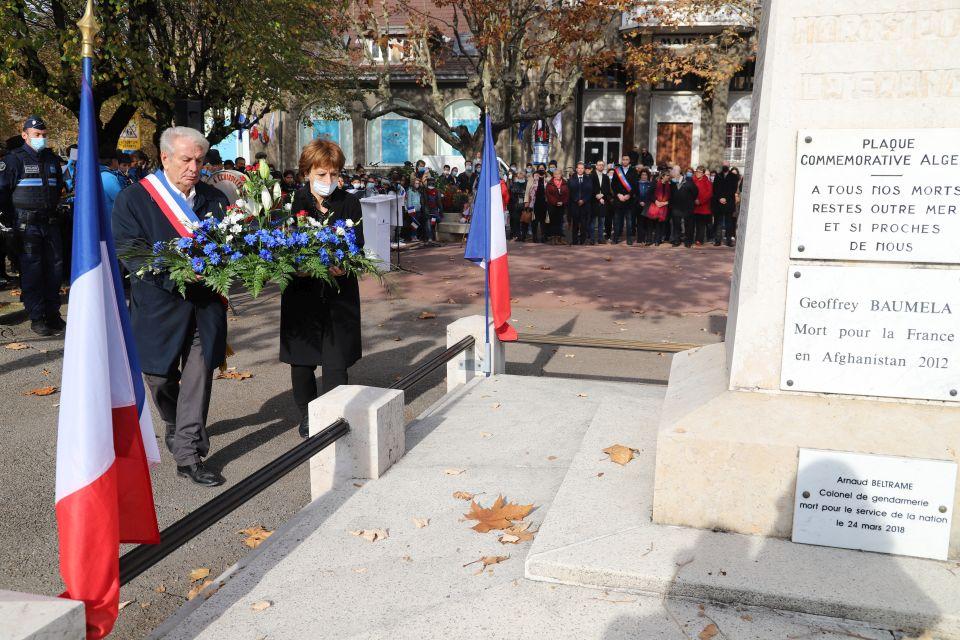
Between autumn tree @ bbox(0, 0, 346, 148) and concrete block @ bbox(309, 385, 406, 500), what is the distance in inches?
474

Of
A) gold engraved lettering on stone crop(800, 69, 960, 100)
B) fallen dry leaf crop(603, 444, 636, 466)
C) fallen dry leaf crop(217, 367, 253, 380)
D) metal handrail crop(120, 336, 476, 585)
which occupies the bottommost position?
fallen dry leaf crop(217, 367, 253, 380)

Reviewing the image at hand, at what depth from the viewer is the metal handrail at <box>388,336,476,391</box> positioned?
16.3ft

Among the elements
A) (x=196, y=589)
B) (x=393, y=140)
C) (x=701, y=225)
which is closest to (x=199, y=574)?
(x=196, y=589)

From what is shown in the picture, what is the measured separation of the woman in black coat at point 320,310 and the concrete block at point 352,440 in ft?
3.13

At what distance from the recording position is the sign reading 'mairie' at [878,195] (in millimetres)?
3230

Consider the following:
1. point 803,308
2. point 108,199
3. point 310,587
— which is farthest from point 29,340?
point 803,308

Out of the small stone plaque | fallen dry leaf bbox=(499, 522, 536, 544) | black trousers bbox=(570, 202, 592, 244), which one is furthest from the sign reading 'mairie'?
black trousers bbox=(570, 202, 592, 244)

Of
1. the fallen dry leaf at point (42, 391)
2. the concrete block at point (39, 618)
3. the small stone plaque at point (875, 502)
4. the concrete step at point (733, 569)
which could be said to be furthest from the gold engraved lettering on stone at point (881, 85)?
the fallen dry leaf at point (42, 391)

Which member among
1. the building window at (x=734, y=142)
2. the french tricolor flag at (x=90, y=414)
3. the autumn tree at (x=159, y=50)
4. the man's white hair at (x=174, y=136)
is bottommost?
the french tricolor flag at (x=90, y=414)

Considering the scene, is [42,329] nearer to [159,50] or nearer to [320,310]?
[320,310]

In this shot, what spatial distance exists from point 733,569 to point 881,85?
1.89m

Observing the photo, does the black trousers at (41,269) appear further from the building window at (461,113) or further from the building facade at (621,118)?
the building window at (461,113)

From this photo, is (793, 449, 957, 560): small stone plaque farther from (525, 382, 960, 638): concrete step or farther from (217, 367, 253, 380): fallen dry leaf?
(217, 367, 253, 380): fallen dry leaf

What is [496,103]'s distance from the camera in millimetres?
24062
